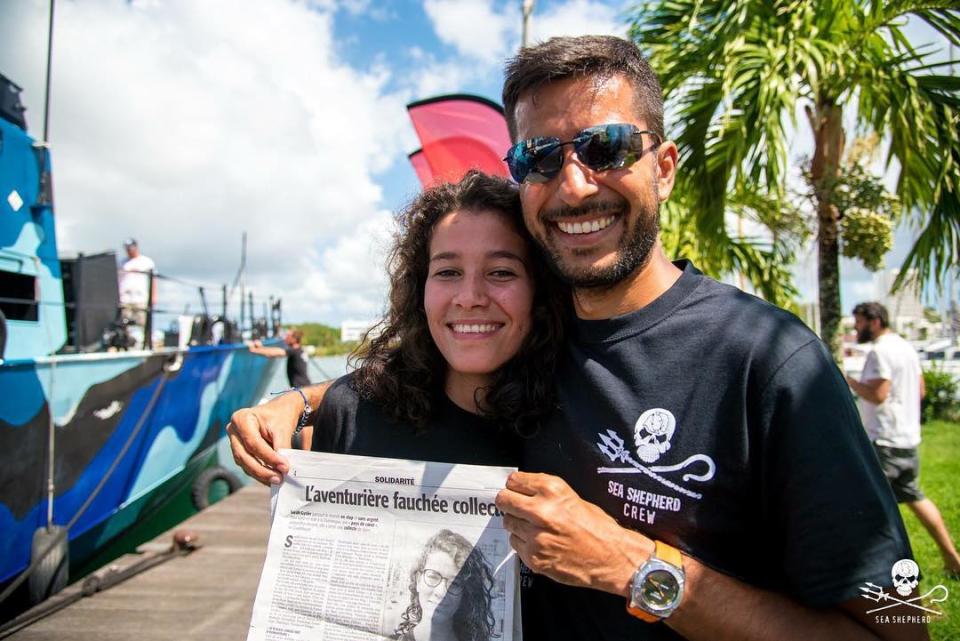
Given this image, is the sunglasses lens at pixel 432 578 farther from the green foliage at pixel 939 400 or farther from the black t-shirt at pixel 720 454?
the green foliage at pixel 939 400

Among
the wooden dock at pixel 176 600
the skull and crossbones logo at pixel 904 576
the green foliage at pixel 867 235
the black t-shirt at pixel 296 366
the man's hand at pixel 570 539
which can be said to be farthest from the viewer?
the black t-shirt at pixel 296 366

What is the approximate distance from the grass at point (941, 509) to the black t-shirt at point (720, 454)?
530 millimetres

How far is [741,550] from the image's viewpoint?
136 centimetres

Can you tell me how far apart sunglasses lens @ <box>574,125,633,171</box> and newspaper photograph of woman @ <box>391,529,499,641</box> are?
1.02 m

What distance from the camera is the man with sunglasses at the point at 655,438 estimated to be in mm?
1212

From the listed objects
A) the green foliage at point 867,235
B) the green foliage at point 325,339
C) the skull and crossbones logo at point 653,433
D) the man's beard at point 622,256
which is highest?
the green foliage at point 867,235

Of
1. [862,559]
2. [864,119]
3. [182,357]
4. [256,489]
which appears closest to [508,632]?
[862,559]

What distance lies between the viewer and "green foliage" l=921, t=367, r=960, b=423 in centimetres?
1393

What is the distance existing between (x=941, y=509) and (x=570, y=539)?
7182mm

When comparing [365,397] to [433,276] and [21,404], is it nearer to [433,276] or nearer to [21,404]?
[433,276]

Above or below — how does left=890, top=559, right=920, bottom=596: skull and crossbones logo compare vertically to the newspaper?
above

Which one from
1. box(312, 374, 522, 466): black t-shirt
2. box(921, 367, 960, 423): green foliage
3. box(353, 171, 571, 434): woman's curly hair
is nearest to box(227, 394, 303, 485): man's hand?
box(312, 374, 522, 466): black t-shirt

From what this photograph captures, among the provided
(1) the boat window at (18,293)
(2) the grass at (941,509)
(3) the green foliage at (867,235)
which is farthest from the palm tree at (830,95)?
(1) the boat window at (18,293)

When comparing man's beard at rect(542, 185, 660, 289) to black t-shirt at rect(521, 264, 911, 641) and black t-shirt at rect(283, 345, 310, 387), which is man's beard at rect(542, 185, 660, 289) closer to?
black t-shirt at rect(521, 264, 911, 641)
